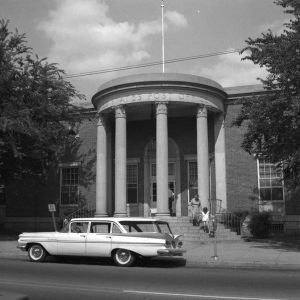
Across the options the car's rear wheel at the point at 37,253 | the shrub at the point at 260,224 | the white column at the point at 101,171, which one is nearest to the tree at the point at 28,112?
the white column at the point at 101,171

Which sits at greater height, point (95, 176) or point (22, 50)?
point (22, 50)

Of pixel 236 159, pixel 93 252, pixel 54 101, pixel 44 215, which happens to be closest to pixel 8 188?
pixel 44 215

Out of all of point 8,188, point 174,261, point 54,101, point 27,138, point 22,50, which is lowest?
point 174,261

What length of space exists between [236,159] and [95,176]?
27.5 feet

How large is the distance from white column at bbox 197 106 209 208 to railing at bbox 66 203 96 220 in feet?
23.6

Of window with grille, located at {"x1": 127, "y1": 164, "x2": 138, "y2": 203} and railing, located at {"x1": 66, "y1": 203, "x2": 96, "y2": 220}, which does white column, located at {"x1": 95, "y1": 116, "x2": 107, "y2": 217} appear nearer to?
railing, located at {"x1": 66, "y1": 203, "x2": 96, "y2": 220}

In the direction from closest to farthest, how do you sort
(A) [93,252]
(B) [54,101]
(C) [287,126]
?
1. (A) [93,252]
2. (C) [287,126]
3. (B) [54,101]

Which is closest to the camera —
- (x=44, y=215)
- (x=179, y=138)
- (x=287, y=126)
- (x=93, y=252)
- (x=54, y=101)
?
(x=93, y=252)

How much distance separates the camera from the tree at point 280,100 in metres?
17.4

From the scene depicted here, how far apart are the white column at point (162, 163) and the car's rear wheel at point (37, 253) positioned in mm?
8086

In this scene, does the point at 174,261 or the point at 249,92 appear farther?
the point at 249,92

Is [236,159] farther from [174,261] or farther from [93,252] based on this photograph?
[93,252]

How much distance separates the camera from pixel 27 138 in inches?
929

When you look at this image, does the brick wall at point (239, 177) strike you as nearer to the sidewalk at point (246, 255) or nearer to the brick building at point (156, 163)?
the brick building at point (156, 163)
